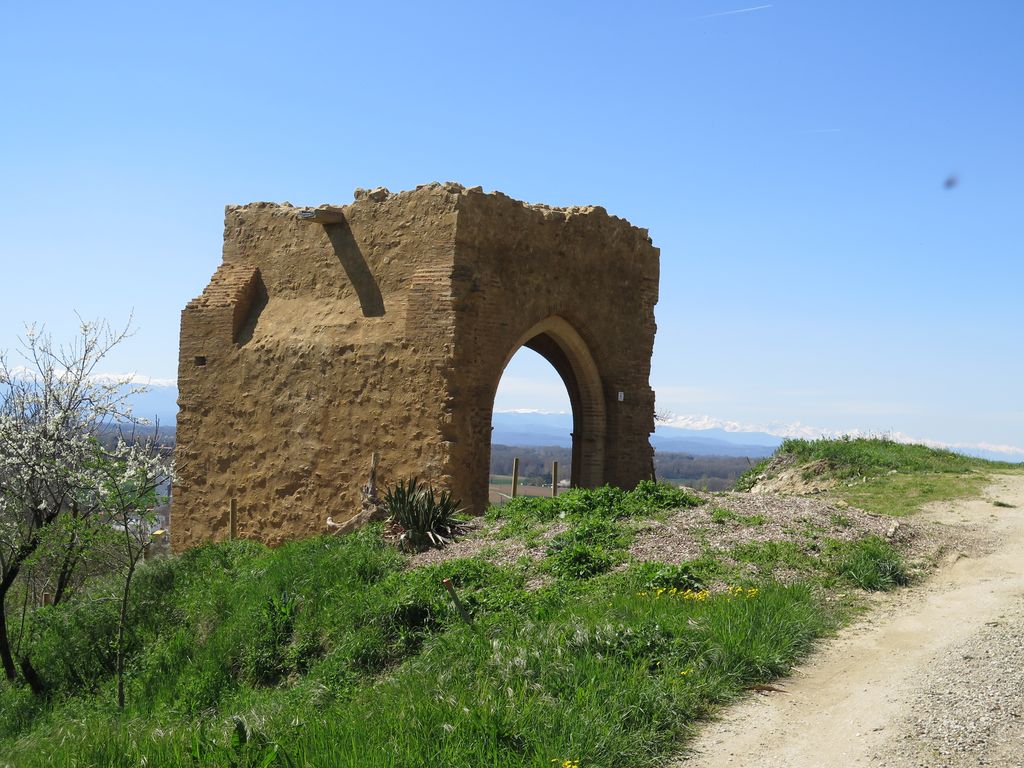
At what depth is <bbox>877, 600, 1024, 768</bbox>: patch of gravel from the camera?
4.76 metres

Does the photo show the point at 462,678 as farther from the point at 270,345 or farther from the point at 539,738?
the point at 270,345

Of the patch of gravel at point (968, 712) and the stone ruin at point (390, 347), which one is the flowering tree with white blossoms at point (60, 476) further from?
the patch of gravel at point (968, 712)

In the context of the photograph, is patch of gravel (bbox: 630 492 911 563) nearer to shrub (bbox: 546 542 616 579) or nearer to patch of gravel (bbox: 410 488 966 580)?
patch of gravel (bbox: 410 488 966 580)

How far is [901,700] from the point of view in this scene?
551 centimetres

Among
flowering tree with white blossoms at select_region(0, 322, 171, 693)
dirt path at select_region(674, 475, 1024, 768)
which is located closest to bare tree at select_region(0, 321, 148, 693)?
flowering tree with white blossoms at select_region(0, 322, 171, 693)

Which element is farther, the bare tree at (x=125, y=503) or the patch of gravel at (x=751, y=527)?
the bare tree at (x=125, y=503)

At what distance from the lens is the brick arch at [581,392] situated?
15766 mm

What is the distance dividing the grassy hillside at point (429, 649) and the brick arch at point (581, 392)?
420 centimetres

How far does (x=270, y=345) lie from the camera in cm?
1491

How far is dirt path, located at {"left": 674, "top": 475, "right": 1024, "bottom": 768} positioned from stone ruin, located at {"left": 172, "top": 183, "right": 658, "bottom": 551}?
7.27m

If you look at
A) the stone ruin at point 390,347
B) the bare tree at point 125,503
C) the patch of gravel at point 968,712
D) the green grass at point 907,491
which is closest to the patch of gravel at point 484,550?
the stone ruin at point 390,347

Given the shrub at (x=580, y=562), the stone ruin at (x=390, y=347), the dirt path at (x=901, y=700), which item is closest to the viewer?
the dirt path at (x=901, y=700)

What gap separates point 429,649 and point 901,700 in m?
3.82

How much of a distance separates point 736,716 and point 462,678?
6.05 ft
